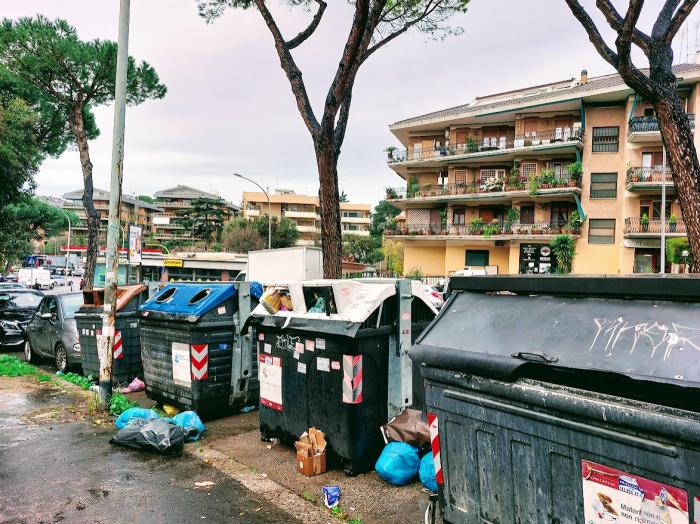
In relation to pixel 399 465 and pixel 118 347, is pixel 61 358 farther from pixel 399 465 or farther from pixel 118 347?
pixel 399 465

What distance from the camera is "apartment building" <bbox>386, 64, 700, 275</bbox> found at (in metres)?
30.9

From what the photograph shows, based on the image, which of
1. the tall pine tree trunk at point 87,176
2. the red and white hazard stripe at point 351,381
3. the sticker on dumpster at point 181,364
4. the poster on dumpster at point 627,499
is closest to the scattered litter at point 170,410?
the sticker on dumpster at point 181,364

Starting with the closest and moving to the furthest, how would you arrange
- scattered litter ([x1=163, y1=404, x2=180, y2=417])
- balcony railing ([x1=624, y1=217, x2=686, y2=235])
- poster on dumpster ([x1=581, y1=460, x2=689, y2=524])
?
poster on dumpster ([x1=581, y1=460, x2=689, y2=524]) < scattered litter ([x1=163, y1=404, x2=180, y2=417]) < balcony railing ([x1=624, y1=217, x2=686, y2=235])

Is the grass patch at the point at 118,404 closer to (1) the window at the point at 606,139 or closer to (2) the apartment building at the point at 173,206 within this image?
(1) the window at the point at 606,139

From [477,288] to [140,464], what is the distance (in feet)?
12.5

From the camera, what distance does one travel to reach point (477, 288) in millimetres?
2979

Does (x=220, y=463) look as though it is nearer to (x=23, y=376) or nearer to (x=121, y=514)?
(x=121, y=514)

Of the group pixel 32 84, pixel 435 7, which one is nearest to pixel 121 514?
pixel 435 7

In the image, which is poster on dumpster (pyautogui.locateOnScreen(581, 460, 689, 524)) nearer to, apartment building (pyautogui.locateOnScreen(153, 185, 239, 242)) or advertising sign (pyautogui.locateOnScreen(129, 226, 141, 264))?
advertising sign (pyautogui.locateOnScreen(129, 226, 141, 264))

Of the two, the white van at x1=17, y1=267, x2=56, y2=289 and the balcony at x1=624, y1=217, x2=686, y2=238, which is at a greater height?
the balcony at x1=624, y1=217, x2=686, y2=238

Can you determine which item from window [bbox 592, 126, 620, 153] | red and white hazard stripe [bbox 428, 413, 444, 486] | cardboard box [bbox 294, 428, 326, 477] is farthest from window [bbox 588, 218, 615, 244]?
red and white hazard stripe [bbox 428, 413, 444, 486]

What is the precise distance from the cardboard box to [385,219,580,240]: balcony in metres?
31.7

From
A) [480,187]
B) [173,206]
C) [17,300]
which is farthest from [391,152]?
[173,206]

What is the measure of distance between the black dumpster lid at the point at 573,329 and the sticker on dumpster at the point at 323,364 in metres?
1.86
